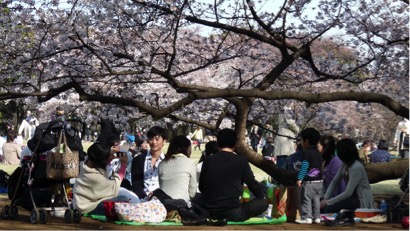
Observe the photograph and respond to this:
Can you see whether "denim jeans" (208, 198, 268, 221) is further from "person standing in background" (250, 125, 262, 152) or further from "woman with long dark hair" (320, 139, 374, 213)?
"person standing in background" (250, 125, 262, 152)

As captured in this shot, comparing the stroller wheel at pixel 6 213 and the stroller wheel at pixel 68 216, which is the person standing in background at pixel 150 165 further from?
the stroller wheel at pixel 6 213

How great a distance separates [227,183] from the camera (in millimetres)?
9125

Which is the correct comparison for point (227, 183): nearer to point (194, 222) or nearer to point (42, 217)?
point (194, 222)

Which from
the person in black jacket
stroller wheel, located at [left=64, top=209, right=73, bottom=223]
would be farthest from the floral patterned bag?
stroller wheel, located at [left=64, top=209, right=73, bottom=223]

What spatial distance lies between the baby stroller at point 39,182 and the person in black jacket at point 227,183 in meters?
1.70

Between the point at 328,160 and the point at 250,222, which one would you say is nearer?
the point at 250,222

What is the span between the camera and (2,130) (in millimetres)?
42688

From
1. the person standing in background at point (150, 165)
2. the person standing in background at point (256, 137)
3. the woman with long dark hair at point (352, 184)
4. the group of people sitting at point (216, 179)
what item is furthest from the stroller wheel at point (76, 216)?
the person standing in background at point (256, 137)

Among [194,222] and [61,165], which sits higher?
[61,165]

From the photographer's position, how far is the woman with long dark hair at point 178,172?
9.69 m

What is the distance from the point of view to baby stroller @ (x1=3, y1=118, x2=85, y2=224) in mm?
9938

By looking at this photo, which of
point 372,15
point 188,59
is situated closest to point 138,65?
point 188,59

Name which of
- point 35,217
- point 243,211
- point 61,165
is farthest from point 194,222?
point 35,217

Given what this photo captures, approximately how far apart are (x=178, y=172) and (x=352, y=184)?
2078 mm
